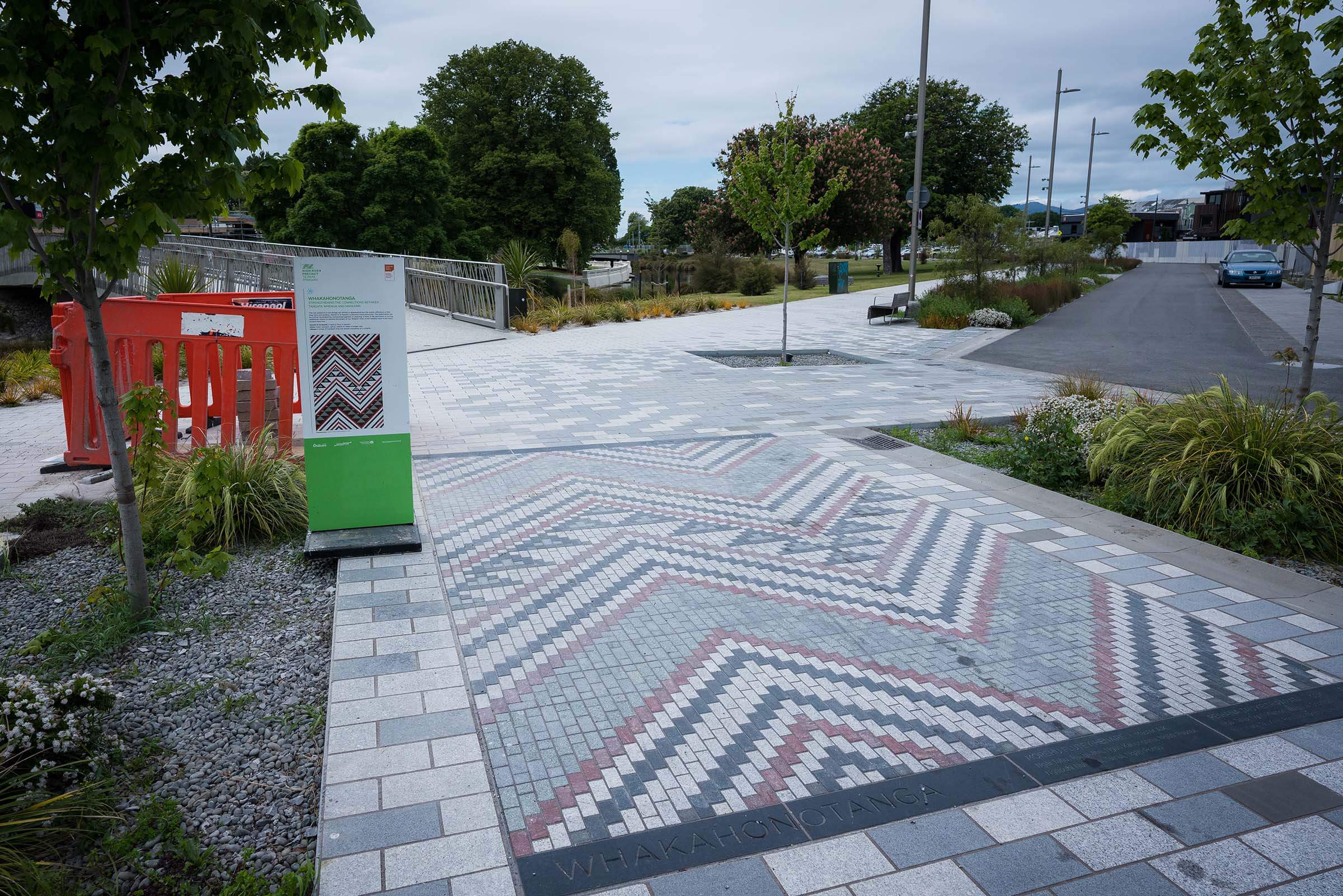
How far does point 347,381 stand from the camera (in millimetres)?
5309

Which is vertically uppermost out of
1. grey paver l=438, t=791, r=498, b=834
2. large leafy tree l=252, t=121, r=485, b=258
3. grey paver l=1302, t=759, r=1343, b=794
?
large leafy tree l=252, t=121, r=485, b=258

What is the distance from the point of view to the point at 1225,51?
262 inches

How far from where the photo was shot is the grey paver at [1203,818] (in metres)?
2.87

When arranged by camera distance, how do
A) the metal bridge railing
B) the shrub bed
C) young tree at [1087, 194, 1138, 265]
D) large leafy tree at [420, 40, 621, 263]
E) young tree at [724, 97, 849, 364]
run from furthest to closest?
young tree at [1087, 194, 1138, 265], large leafy tree at [420, 40, 621, 263], the metal bridge railing, young tree at [724, 97, 849, 364], the shrub bed

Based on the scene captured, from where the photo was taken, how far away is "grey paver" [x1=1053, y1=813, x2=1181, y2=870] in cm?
275

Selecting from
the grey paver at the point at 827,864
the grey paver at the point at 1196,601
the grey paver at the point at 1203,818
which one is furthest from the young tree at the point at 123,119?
the grey paver at the point at 1196,601

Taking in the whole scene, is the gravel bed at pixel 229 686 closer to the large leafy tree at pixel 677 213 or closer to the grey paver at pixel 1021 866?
the grey paver at pixel 1021 866

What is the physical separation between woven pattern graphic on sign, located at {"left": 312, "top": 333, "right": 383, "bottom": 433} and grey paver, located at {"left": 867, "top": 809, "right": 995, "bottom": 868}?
3924mm

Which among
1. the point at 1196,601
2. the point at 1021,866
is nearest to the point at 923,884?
the point at 1021,866

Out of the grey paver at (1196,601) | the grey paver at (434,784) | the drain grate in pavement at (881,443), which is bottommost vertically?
the grey paver at (434,784)

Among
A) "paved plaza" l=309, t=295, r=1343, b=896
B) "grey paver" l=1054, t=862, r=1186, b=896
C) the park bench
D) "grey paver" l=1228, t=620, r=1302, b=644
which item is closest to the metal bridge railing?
the park bench

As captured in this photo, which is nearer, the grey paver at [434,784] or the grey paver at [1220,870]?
the grey paver at [1220,870]

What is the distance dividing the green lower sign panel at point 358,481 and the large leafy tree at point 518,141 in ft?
131

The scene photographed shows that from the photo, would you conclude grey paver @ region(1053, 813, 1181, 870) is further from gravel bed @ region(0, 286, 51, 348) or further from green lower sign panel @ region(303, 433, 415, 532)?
gravel bed @ region(0, 286, 51, 348)
